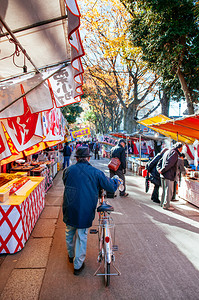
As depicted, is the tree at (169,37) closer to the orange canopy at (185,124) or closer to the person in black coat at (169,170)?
the orange canopy at (185,124)

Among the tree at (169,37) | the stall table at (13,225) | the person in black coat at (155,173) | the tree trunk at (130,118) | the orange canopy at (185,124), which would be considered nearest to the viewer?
the stall table at (13,225)

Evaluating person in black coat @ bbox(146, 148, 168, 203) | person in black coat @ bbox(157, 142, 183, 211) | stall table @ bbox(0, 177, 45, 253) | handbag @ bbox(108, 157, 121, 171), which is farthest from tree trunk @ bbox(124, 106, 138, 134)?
stall table @ bbox(0, 177, 45, 253)

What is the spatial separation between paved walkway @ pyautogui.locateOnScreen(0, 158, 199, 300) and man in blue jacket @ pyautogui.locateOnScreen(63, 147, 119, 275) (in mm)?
419

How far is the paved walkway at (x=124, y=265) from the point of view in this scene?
265 cm

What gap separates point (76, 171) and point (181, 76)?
830 cm

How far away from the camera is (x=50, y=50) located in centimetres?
374

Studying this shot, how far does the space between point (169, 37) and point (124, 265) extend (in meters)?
8.82

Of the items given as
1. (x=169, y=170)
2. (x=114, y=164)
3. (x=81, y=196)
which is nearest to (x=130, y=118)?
(x=114, y=164)

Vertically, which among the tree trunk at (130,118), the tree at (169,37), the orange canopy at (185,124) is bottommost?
the orange canopy at (185,124)

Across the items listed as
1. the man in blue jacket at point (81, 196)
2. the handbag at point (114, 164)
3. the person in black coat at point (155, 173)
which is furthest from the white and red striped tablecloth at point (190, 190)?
the man in blue jacket at point (81, 196)

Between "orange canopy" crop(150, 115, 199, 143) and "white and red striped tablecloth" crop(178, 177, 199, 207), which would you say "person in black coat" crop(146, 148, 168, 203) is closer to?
"orange canopy" crop(150, 115, 199, 143)

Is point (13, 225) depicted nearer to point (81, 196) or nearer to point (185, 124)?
point (81, 196)

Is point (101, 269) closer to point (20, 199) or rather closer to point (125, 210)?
point (20, 199)

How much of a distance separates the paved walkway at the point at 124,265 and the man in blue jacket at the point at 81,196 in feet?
1.37
